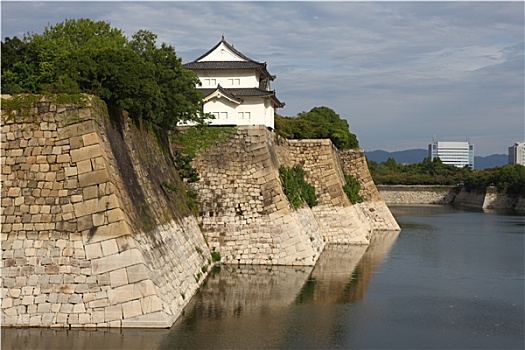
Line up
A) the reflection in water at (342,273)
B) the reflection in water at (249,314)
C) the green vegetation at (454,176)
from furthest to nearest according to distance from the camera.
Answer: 1. the green vegetation at (454,176)
2. the reflection in water at (342,273)
3. the reflection in water at (249,314)

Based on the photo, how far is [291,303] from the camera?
1661 centimetres

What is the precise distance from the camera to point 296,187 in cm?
2636

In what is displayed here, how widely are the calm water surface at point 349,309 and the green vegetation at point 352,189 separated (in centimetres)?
772

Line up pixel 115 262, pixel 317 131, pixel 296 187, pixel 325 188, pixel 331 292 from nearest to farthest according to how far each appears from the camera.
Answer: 1. pixel 115 262
2. pixel 331 292
3. pixel 296 187
4. pixel 325 188
5. pixel 317 131

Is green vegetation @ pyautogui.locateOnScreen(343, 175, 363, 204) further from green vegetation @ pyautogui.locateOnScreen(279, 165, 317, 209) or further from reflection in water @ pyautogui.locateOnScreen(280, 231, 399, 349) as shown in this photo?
green vegetation @ pyautogui.locateOnScreen(279, 165, 317, 209)

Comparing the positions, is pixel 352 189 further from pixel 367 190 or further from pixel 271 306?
pixel 271 306

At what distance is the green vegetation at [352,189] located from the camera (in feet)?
115

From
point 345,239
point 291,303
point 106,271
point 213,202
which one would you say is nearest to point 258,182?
point 213,202

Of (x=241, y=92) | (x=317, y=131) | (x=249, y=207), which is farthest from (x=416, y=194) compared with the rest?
(x=249, y=207)

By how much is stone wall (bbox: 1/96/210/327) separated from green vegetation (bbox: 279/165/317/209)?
10.5m

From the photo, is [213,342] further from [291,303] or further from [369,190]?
[369,190]

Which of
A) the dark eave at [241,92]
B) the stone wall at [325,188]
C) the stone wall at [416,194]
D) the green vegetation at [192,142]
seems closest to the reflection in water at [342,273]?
the stone wall at [325,188]

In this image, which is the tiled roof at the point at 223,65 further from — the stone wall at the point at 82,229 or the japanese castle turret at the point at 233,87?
the stone wall at the point at 82,229

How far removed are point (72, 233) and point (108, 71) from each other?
14.6 ft
